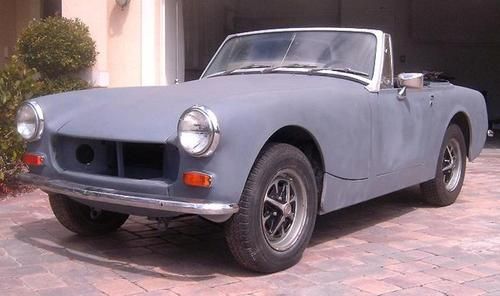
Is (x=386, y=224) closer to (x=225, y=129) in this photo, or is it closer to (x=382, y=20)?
(x=225, y=129)

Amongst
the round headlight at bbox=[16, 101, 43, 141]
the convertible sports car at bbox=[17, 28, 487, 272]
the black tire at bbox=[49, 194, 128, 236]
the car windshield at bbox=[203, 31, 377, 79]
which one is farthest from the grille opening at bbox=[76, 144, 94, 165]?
the car windshield at bbox=[203, 31, 377, 79]

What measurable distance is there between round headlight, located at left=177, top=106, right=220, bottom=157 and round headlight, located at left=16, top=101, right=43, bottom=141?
1201 millimetres

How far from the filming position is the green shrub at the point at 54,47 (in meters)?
9.11

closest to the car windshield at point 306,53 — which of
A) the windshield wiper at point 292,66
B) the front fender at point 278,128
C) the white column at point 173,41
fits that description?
the windshield wiper at point 292,66

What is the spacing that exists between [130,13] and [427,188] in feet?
17.7

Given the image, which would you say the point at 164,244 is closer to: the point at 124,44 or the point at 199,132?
the point at 199,132

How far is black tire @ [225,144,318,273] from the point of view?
3887 millimetres

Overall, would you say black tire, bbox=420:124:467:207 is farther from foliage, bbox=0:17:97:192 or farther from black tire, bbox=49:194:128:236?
foliage, bbox=0:17:97:192

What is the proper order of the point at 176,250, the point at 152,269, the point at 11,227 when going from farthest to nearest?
the point at 11,227
the point at 176,250
the point at 152,269

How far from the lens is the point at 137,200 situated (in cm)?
380

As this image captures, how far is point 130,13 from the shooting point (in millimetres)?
9703

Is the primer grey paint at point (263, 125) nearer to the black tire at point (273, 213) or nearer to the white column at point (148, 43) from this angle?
the black tire at point (273, 213)

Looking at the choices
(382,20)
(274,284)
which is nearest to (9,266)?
(274,284)

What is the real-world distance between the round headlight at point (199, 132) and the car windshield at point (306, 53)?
1.63 metres
